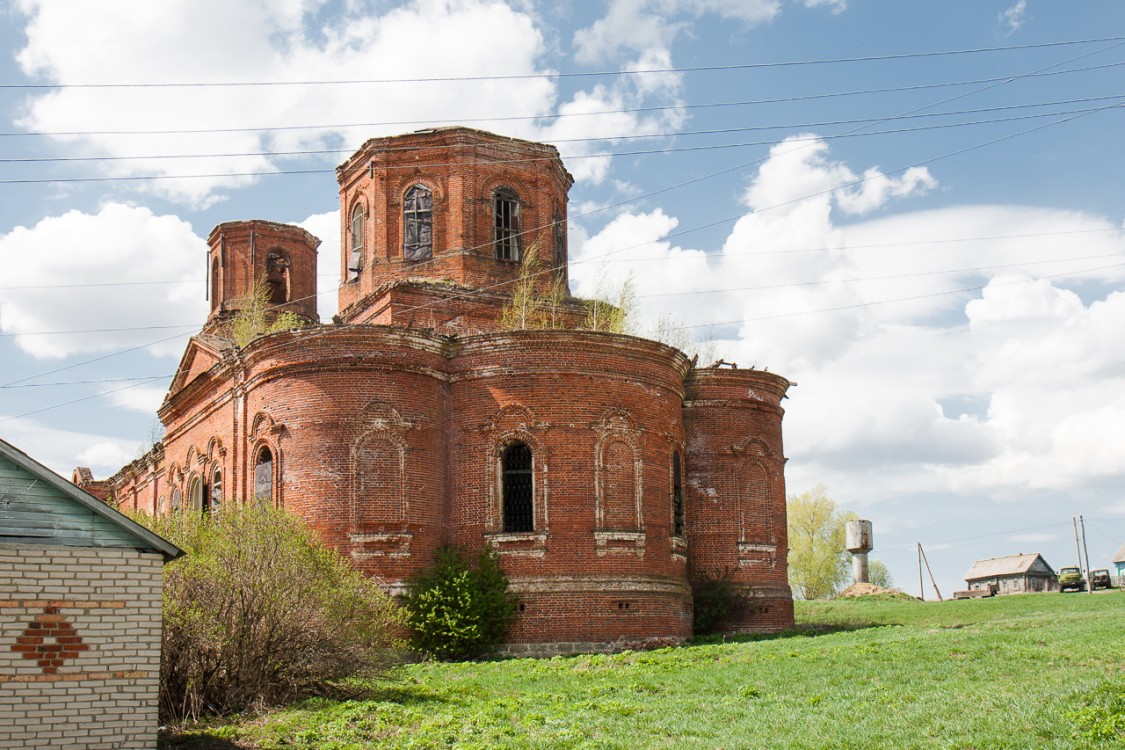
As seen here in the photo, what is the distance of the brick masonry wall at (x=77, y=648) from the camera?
11.5 m

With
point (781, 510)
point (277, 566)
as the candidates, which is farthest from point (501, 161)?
point (277, 566)

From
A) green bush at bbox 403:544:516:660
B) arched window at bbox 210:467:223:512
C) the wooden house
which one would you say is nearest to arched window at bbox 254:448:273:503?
arched window at bbox 210:467:223:512

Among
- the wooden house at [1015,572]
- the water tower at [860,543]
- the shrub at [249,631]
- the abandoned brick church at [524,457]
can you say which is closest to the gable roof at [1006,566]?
the wooden house at [1015,572]

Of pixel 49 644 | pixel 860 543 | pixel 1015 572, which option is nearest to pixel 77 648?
pixel 49 644

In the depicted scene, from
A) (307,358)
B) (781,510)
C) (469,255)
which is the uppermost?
(469,255)

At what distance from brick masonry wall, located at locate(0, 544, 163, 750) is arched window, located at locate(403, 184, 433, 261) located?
1915 cm

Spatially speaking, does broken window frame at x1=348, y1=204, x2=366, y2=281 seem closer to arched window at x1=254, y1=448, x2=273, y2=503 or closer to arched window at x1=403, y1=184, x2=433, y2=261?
arched window at x1=403, y1=184, x2=433, y2=261

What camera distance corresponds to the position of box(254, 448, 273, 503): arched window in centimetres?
2597

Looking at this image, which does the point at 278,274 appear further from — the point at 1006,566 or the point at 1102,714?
the point at 1006,566

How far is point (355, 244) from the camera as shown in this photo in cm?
3241

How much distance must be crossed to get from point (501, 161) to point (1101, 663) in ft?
66.6

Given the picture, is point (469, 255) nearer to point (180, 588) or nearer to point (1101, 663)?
point (180, 588)

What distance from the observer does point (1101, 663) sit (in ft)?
50.7

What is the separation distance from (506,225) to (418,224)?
2.27 metres
